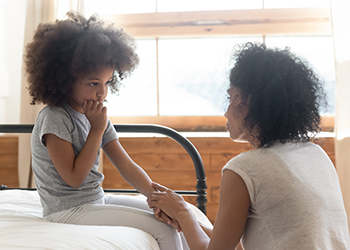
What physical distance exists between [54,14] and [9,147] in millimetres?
993

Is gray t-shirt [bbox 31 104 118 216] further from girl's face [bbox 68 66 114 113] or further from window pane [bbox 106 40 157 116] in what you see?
window pane [bbox 106 40 157 116]

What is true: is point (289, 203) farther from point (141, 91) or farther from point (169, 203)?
point (141, 91)

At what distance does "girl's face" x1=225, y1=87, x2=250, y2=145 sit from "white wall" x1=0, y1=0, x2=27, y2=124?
2.02 m

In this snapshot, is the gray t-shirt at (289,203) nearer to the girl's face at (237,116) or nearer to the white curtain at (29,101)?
the girl's face at (237,116)

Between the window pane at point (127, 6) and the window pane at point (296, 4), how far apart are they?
0.83 metres

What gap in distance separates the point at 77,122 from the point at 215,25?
60.2 inches

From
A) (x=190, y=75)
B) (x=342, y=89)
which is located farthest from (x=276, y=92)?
(x=190, y=75)

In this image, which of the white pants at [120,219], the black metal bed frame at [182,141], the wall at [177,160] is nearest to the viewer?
the white pants at [120,219]

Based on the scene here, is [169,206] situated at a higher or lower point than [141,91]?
lower

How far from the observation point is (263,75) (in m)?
0.72

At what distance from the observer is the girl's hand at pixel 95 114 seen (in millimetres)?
979

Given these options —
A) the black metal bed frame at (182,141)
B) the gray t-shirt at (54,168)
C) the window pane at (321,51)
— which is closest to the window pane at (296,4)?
the window pane at (321,51)

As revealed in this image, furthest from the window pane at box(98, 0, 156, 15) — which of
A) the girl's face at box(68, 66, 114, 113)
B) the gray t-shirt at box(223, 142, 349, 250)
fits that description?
the gray t-shirt at box(223, 142, 349, 250)

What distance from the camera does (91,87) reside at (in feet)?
3.40
